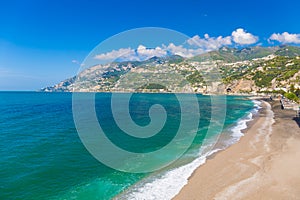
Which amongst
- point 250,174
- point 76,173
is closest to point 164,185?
point 250,174

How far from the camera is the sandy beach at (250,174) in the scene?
12.3 meters

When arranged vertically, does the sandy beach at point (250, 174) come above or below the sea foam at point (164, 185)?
above

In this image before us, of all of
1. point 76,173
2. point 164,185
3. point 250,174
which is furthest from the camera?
point 76,173

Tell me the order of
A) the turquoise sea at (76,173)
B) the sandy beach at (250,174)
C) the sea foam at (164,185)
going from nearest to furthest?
the sandy beach at (250,174) < the sea foam at (164,185) < the turquoise sea at (76,173)

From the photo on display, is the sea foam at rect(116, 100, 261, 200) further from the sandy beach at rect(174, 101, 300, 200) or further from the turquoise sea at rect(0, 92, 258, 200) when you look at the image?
the sandy beach at rect(174, 101, 300, 200)

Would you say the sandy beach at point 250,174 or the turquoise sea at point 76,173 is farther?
the turquoise sea at point 76,173

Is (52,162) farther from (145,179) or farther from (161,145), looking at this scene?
(161,145)

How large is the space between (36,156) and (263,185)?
1831 centimetres

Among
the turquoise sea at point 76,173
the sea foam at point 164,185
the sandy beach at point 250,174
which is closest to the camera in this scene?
the sandy beach at point 250,174

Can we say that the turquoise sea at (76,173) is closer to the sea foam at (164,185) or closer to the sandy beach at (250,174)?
the sea foam at (164,185)

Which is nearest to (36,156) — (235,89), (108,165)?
(108,165)

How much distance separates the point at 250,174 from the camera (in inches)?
595

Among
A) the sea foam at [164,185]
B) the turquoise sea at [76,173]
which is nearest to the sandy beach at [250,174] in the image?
the sea foam at [164,185]

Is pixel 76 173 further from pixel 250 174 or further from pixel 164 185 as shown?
pixel 250 174
